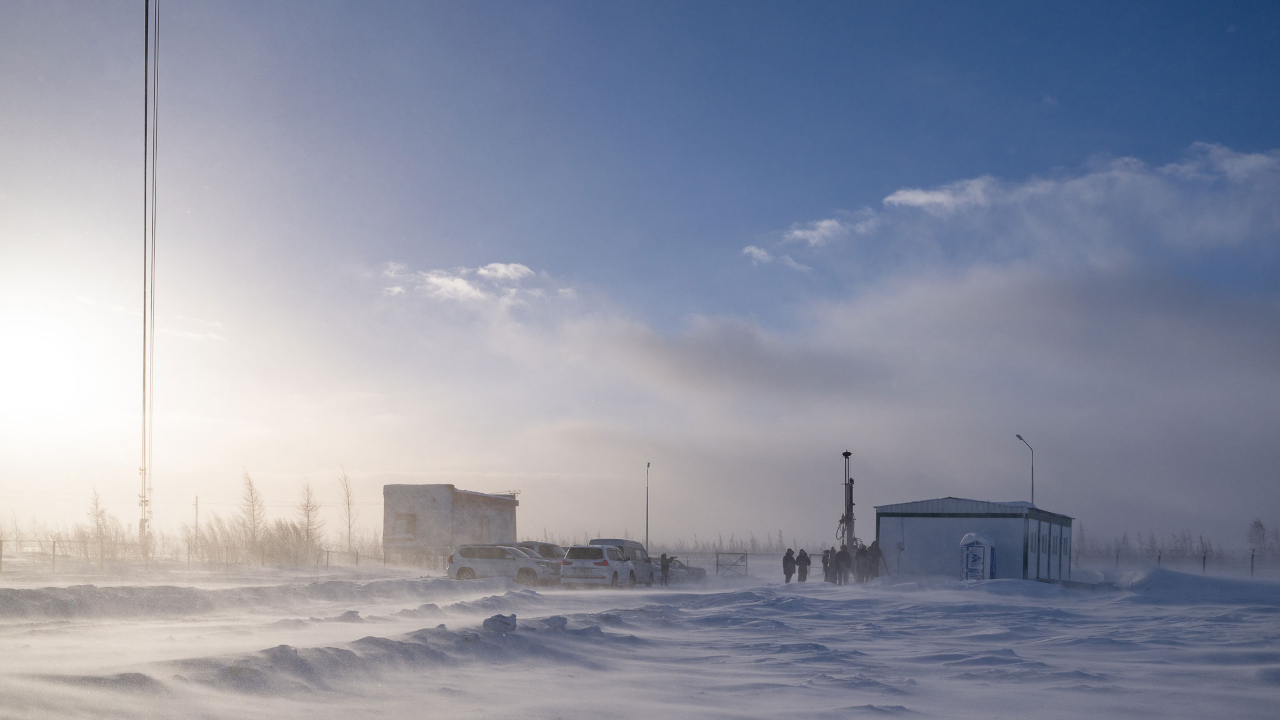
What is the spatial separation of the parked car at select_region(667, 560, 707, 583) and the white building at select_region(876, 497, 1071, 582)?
7.19 metres

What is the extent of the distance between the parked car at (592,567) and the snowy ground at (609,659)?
28.2ft

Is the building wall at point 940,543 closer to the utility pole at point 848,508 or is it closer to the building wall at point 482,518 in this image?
the utility pole at point 848,508

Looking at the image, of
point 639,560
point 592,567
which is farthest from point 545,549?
point 592,567

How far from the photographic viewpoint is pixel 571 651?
12.6m

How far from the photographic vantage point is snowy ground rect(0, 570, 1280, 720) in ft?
28.6

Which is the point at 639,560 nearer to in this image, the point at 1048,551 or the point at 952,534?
the point at 952,534

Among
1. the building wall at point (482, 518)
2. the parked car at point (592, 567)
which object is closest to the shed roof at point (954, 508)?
the parked car at point (592, 567)

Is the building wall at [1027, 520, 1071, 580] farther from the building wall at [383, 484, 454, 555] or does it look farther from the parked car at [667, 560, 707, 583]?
the building wall at [383, 484, 454, 555]

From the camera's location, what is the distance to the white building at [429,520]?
44.9 metres

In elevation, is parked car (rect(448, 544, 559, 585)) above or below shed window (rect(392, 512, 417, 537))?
above

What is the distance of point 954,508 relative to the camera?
113ft

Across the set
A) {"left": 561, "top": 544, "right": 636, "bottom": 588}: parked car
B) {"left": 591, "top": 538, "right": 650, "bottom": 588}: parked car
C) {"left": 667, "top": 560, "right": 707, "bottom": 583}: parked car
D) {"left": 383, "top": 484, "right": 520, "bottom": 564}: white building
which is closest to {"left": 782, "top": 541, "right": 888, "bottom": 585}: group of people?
{"left": 667, "top": 560, "right": 707, "bottom": 583}: parked car

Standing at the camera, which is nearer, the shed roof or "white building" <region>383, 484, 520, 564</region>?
the shed roof

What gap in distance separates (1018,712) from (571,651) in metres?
5.85
